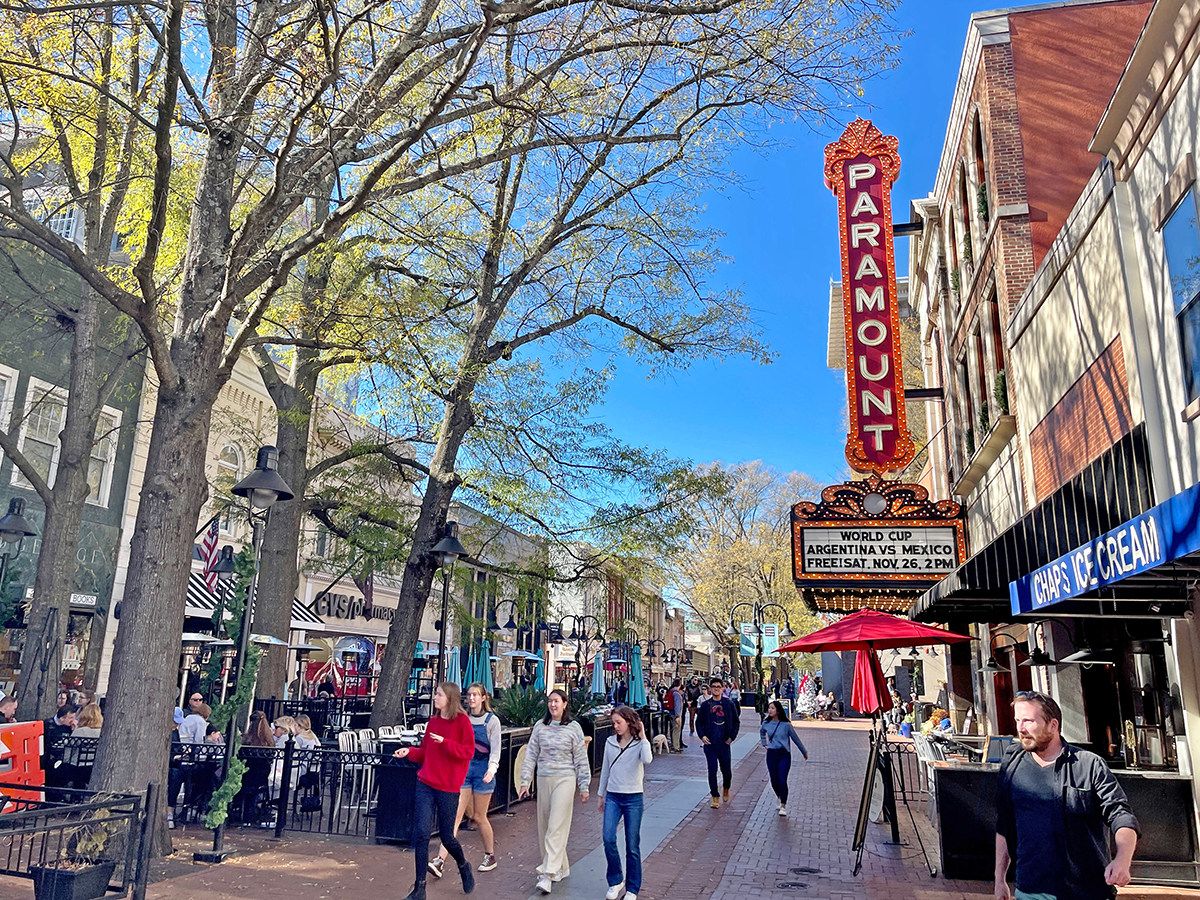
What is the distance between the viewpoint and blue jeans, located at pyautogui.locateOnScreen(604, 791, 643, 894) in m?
7.29

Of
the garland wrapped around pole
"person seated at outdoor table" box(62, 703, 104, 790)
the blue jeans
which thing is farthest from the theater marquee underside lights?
"person seated at outdoor table" box(62, 703, 104, 790)

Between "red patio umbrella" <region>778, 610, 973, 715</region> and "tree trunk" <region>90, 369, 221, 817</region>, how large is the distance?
21.9 ft

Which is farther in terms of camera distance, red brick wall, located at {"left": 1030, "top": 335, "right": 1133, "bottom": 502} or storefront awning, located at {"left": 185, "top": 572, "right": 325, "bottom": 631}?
storefront awning, located at {"left": 185, "top": 572, "right": 325, "bottom": 631}

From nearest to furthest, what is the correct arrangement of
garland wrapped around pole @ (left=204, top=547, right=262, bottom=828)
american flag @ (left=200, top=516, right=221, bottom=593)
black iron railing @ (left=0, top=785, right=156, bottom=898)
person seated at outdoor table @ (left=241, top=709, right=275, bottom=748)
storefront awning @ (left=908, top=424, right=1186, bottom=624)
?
black iron railing @ (left=0, top=785, right=156, bottom=898)
storefront awning @ (left=908, top=424, right=1186, bottom=624)
garland wrapped around pole @ (left=204, top=547, right=262, bottom=828)
person seated at outdoor table @ (left=241, top=709, right=275, bottom=748)
american flag @ (left=200, top=516, right=221, bottom=593)

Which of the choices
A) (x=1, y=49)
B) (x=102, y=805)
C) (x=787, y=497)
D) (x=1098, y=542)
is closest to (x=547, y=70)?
(x=1, y=49)

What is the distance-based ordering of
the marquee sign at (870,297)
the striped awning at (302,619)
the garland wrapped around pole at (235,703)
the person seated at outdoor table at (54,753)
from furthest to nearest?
the striped awning at (302,619) → the marquee sign at (870,297) → the person seated at outdoor table at (54,753) → the garland wrapped around pole at (235,703)

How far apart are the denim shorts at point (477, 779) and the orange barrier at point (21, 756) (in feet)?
14.1

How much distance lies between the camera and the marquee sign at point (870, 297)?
50.3 ft

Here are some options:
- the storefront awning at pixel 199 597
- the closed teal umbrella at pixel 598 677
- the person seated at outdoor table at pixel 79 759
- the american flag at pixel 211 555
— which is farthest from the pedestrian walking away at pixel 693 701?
the person seated at outdoor table at pixel 79 759

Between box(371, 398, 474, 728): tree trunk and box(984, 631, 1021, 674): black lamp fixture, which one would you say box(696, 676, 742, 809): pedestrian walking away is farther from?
box(371, 398, 474, 728): tree trunk

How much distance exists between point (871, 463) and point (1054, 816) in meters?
11.5

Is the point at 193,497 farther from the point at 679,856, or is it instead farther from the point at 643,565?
the point at 643,565

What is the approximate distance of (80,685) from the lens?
19500mm

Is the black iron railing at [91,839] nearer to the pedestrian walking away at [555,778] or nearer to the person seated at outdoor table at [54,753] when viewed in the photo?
the pedestrian walking away at [555,778]
